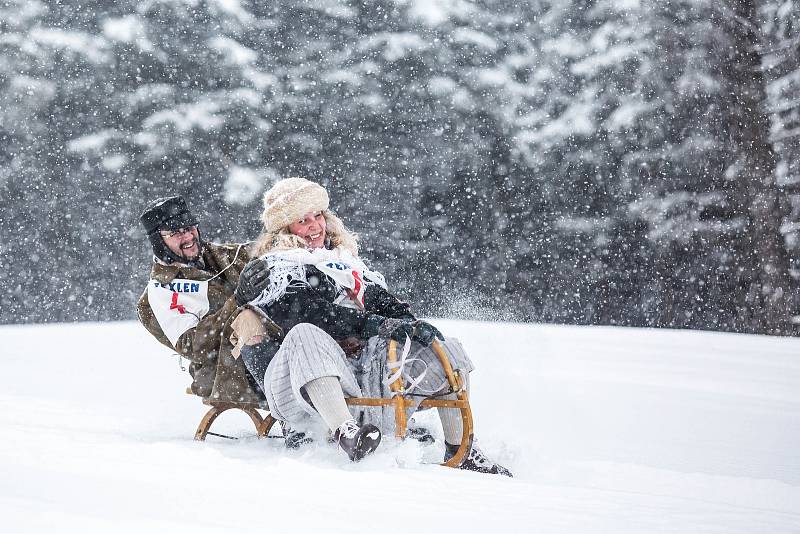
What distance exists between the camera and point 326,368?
10.8 ft

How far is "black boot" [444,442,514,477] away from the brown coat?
95cm

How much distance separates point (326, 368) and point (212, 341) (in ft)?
2.54

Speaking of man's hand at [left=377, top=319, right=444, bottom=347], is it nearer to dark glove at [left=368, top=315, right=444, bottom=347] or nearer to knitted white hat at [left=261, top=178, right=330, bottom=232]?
dark glove at [left=368, top=315, right=444, bottom=347]

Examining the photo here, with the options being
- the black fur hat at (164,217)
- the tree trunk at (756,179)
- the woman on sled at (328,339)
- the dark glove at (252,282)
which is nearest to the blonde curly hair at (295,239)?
the woman on sled at (328,339)

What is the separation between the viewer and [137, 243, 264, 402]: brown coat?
378cm

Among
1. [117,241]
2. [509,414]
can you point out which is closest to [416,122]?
[117,241]

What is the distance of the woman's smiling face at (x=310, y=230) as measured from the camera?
3.83 meters

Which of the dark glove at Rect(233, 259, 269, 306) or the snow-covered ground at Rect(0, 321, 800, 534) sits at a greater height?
the dark glove at Rect(233, 259, 269, 306)

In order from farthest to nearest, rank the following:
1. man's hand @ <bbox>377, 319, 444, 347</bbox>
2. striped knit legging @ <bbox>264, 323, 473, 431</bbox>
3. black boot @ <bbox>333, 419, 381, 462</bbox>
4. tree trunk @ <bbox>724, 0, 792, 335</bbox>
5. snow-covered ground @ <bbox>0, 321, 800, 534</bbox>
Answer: tree trunk @ <bbox>724, 0, 792, 335</bbox>
man's hand @ <bbox>377, 319, 444, 347</bbox>
striped knit legging @ <bbox>264, 323, 473, 431</bbox>
black boot @ <bbox>333, 419, 381, 462</bbox>
snow-covered ground @ <bbox>0, 321, 800, 534</bbox>

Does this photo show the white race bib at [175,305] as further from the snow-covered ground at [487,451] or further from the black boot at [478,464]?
the black boot at [478,464]

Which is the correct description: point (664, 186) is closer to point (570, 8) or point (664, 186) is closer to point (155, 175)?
point (570, 8)

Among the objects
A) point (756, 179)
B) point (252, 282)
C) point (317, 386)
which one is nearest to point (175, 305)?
point (252, 282)

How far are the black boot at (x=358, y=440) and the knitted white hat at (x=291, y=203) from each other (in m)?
1.06

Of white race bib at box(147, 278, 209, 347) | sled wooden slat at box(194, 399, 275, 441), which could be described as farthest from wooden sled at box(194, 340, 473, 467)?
white race bib at box(147, 278, 209, 347)
